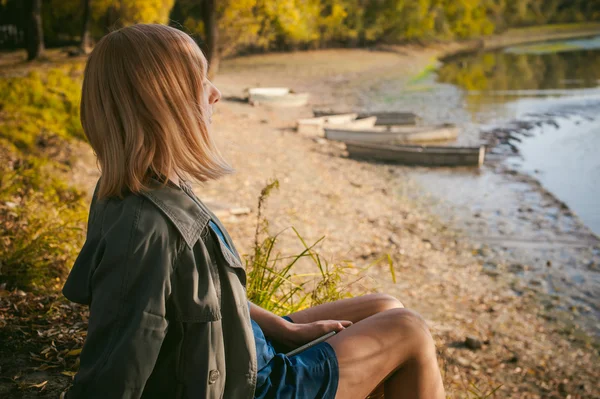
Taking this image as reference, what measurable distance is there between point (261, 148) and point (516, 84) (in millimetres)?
21178

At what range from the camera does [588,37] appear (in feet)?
201

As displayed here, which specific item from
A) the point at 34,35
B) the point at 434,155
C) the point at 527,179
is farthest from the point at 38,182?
the point at 34,35

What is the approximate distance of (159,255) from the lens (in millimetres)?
1747

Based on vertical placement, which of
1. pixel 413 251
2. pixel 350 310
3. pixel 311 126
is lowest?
pixel 413 251

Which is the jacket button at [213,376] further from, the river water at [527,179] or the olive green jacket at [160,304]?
the river water at [527,179]

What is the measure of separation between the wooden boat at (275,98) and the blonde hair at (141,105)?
59.5 ft

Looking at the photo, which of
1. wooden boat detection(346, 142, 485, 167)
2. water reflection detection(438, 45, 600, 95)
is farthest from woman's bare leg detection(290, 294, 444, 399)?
water reflection detection(438, 45, 600, 95)

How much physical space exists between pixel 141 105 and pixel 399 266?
605cm

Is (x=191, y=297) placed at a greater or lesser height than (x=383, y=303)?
greater

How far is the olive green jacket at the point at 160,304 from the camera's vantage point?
1729 mm

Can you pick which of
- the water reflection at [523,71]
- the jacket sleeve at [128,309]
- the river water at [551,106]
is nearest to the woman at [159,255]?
the jacket sleeve at [128,309]

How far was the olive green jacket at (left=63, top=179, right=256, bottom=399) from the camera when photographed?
68.1 inches

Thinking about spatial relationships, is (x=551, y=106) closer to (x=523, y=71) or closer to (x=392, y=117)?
(x=392, y=117)

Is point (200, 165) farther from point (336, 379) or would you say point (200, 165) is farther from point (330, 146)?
point (330, 146)
